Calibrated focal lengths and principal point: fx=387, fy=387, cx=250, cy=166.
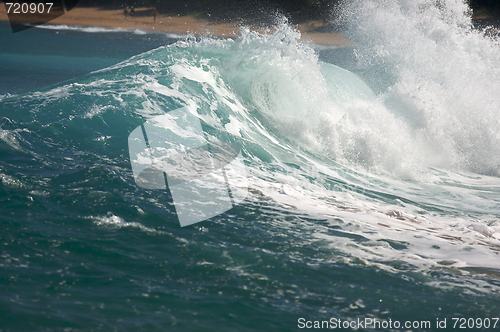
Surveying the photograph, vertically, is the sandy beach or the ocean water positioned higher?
the sandy beach

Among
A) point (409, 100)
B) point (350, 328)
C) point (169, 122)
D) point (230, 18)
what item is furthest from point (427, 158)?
point (230, 18)

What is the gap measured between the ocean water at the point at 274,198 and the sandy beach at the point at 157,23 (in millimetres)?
19979

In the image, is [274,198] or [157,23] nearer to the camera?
[274,198]

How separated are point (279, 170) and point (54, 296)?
4227 mm

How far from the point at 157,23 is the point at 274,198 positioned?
30.9 meters

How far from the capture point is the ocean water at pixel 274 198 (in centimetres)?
294

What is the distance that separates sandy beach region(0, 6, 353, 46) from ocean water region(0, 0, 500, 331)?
1998 centimetres

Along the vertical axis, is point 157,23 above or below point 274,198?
above

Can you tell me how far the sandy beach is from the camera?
31.0 meters

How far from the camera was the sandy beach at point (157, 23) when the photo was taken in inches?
1221

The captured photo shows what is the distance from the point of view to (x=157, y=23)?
106 ft

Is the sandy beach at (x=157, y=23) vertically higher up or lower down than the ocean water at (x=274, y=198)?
higher up

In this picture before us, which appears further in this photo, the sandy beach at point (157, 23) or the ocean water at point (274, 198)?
the sandy beach at point (157, 23)

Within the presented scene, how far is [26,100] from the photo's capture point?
7355 mm
